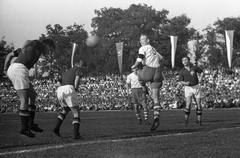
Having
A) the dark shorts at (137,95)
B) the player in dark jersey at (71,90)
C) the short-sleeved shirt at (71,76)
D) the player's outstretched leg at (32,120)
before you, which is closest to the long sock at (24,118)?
the player's outstretched leg at (32,120)

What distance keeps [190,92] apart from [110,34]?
227 ft

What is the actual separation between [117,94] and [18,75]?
37.9 m

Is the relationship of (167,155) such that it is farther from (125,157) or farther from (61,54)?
(61,54)

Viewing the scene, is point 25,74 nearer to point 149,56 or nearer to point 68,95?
point 68,95

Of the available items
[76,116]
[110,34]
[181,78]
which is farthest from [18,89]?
[110,34]

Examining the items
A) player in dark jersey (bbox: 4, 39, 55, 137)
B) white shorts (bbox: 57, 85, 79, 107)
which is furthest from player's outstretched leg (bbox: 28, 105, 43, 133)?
white shorts (bbox: 57, 85, 79, 107)

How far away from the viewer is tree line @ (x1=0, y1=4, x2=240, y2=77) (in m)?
79.6

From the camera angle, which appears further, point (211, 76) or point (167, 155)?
point (211, 76)

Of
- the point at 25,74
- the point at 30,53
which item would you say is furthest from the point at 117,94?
the point at 25,74

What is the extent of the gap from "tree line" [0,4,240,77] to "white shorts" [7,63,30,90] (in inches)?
2683

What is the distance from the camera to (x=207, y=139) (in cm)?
803

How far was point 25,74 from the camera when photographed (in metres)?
9.30

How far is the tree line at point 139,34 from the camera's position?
79.6m

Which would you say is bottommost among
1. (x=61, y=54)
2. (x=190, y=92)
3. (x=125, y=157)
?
(x=125, y=157)
